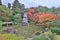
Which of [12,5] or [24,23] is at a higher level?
[12,5]

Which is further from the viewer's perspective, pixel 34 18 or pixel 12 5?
pixel 12 5

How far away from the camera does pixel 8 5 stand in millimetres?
16453

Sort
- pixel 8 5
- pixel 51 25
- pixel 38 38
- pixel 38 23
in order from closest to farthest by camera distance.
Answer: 1. pixel 38 38
2. pixel 51 25
3. pixel 38 23
4. pixel 8 5

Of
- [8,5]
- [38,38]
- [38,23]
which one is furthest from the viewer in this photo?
[8,5]

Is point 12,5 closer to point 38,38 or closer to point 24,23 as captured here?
point 24,23

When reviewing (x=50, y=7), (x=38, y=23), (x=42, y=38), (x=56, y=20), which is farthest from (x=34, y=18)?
(x=42, y=38)

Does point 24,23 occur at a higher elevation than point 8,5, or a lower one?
lower

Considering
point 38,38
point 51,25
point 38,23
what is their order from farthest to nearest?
point 38,23
point 51,25
point 38,38

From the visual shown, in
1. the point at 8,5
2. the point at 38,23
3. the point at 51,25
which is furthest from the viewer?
the point at 8,5

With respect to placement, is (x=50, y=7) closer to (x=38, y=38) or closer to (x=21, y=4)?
(x=21, y=4)

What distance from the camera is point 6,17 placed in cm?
1432

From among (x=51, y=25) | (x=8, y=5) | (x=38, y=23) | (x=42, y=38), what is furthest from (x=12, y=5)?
(x=42, y=38)

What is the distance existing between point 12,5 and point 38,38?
26.7 ft

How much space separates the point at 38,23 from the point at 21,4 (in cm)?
339
